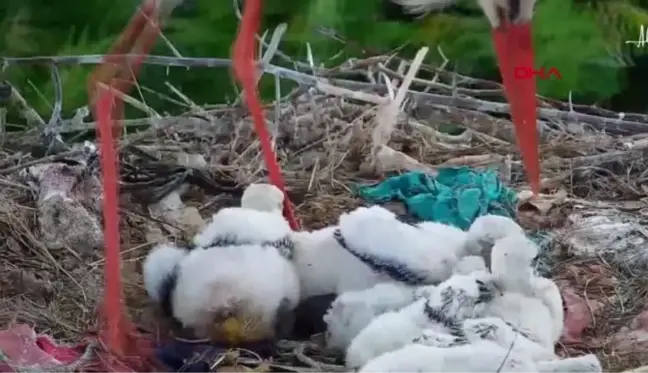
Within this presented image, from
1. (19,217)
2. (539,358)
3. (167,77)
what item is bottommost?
(539,358)

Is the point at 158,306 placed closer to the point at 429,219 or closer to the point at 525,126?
the point at 429,219

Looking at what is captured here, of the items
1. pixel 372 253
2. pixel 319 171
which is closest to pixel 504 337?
pixel 372 253

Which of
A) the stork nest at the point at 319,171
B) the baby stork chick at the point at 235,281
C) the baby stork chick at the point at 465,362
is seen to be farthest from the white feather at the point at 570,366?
the baby stork chick at the point at 235,281

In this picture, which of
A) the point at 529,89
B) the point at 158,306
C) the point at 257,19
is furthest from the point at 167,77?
the point at 529,89

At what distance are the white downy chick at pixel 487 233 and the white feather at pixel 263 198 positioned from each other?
17cm

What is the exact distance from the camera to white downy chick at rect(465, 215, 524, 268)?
3.43 ft

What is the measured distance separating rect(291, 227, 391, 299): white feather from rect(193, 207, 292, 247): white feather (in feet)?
0.07

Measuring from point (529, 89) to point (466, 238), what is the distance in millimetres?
140

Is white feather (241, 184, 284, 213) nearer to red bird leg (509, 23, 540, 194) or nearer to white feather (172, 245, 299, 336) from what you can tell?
white feather (172, 245, 299, 336)

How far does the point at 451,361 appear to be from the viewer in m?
0.92

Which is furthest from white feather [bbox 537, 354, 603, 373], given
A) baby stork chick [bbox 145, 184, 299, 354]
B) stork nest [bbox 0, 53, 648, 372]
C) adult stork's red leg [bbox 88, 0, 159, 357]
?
adult stork's red leg [bbox 88, 0, 159, 357]

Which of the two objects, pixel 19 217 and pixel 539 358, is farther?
pixel 19 217

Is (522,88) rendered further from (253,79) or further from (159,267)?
(159,267)

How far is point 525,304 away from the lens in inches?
39.9
